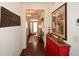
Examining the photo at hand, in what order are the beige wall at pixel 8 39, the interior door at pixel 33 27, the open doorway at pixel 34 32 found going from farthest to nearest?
the interior door at pixel 33 27, the open doorway at pixel 34 32, the beige wall at pixel 8 39

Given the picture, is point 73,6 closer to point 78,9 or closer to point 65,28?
point 78,9

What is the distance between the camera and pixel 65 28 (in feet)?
9.39

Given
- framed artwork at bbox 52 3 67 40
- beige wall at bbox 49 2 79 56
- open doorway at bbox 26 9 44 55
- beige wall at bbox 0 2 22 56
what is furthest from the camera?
open doorway at bbox 26 9 44 55

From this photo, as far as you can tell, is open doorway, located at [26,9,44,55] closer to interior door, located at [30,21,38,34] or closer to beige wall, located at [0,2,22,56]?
interior door, located at [30,21,38,34]

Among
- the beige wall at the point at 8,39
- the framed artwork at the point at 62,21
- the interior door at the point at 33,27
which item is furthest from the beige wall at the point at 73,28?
the interior door at the point at 33,27

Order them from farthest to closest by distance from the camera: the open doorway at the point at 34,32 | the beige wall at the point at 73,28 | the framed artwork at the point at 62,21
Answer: the open doorway at the point at 34,32 → the framed artwork at the point at 62,21 → the beige wall at the point at 73,28

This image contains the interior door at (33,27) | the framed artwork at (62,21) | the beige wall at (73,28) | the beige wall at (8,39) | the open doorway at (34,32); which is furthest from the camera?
the interior door at (33,27)

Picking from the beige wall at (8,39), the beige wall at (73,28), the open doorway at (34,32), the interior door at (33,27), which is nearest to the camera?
the beige wall at (8,39)

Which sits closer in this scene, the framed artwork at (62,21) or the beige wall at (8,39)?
the beige wall at (8,39)

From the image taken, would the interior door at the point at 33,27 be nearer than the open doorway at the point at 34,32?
No

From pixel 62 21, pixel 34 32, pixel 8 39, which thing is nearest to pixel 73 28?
pixel 62 21

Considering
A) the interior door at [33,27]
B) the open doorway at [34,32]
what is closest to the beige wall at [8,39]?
the open doorway at [34,32]

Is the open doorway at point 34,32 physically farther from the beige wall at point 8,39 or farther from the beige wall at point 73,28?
the beige wall at point 73,28

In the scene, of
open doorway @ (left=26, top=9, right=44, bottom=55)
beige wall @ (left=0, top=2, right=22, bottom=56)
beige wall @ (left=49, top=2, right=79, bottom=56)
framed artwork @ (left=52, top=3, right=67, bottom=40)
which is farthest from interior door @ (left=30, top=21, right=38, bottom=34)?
beige wall @ (left=49, top=2, right=79, bottom=56)
